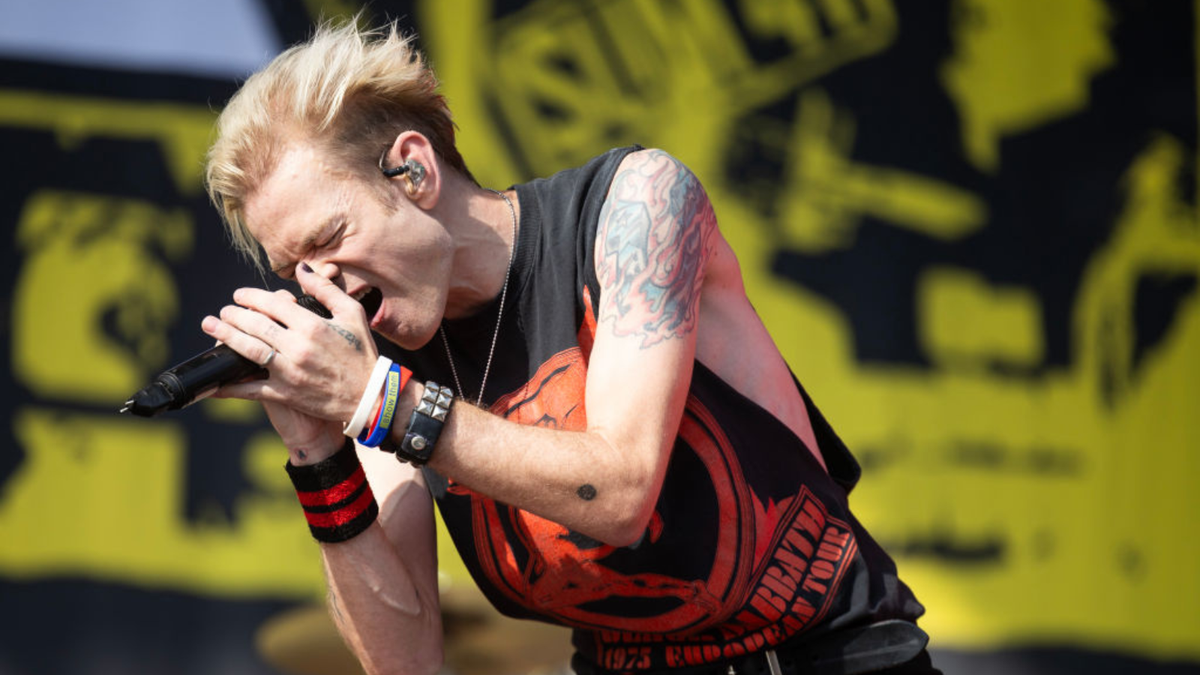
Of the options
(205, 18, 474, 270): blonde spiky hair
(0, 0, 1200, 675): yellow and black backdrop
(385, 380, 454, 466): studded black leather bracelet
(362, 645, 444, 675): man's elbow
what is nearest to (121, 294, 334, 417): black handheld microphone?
(385, 380, 454, 466): studded black leather bracelet

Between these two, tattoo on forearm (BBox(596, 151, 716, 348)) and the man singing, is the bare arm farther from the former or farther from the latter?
tattoo on forearm (BBox(596, 151, 716, 348))

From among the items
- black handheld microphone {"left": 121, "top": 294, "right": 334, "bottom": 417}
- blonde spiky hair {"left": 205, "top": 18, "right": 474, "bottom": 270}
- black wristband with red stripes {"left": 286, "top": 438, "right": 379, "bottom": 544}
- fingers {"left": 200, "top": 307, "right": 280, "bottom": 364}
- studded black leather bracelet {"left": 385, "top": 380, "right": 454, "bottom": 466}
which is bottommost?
black wristband with red stripes {"left": 286, "top": 438, "right": 379, "bottom": 544}

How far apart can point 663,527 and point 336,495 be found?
0.42 m

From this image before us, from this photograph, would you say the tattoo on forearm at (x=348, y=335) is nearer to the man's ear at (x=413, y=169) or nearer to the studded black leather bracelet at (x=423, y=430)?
the studded black leather bracelet at (x=423, y=430)

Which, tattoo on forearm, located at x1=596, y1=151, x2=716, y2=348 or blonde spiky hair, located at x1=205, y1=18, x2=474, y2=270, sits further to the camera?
blonde spiky hair, located at x1=205, y1=18, x2=474, y2=270

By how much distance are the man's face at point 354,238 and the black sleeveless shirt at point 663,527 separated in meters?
0.11

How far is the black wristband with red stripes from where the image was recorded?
151 centimetres

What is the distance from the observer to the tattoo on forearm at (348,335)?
4.44 feet

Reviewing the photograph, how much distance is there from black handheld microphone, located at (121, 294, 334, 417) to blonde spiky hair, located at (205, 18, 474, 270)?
1.14ft

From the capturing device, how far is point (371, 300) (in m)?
1.58

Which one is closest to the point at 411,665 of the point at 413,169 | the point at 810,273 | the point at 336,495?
the point at 336,495

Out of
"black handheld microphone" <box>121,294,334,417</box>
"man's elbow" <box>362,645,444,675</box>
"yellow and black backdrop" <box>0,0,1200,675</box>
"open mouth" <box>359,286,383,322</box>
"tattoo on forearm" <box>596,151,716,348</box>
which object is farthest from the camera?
"yellow and black backdrop" <box>0,0,1200,675</box>

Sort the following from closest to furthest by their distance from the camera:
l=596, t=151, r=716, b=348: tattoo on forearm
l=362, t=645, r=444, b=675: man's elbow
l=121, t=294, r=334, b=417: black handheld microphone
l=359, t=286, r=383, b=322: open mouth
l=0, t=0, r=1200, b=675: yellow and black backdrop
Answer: l=121, t=294, r=334, b=417: black handheld microphone, l=596, t=151, r=716, b=348: tattoo on forearm, l=359, t=286, r=383, b=322: open mouth, l=362, t=645, r=444, b=675: man's elbow, l=0, t=0, r=1200, b=675: yellow and black backdrop

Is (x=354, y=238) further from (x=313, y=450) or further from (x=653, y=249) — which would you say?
(x=653, y=249)
